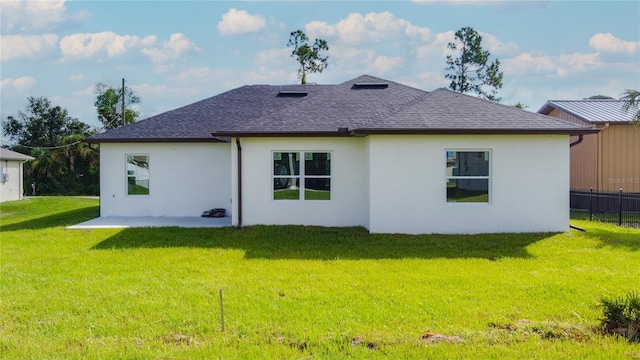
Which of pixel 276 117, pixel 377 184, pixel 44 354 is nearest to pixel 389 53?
pixel 276 117

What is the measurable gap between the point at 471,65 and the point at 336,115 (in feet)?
83.5

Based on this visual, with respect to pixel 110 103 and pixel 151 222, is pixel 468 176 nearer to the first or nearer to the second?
pixel 151 222

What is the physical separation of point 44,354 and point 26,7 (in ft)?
39.2

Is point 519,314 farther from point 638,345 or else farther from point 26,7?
point 26,7

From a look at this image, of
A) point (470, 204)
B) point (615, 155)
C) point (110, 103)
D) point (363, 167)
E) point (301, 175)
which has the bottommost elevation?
point (470, 204)

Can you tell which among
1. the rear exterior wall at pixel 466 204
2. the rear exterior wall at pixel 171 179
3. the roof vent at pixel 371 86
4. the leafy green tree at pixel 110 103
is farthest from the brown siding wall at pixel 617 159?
the leafy green tree at pixel 110 103

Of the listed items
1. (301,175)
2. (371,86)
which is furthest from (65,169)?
(301,175)

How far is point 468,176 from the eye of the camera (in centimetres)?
1197

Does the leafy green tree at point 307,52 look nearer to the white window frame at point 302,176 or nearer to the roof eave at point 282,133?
the white window frame at point 302,176

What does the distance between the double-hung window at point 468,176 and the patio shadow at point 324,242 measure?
103cm

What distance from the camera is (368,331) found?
5.40m

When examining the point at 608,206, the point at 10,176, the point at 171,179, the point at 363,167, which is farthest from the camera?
the point at 10,176

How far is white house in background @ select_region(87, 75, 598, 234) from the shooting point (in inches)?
465

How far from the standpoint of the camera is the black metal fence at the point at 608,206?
16.1 metres
